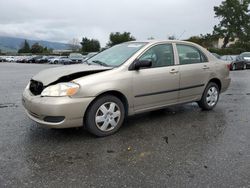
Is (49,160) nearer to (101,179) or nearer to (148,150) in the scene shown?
(101,179)

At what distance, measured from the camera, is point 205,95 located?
19.9ft

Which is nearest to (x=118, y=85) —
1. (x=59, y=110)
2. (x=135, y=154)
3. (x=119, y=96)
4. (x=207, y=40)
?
Result: (x=119, y=96)

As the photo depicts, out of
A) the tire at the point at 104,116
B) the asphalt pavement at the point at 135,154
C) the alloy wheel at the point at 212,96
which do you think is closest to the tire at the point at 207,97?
the alloy wheel at the point at 212,96

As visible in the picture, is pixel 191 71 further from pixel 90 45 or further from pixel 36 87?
pixel 90 45

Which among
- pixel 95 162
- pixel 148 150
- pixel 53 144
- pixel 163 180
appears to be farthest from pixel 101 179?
pixel 53 144

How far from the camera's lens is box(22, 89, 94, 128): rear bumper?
398cm

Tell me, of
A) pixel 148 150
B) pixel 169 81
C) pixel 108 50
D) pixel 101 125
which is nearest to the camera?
pixel 148 150

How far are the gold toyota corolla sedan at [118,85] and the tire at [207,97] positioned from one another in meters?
0.02

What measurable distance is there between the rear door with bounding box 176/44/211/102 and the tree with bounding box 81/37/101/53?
217ft

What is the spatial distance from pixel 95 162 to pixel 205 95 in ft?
11.3

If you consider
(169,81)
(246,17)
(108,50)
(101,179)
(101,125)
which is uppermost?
(246,17)

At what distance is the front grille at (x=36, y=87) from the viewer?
14.3ft

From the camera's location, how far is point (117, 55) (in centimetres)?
514

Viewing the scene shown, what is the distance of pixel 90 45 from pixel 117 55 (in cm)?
7009
